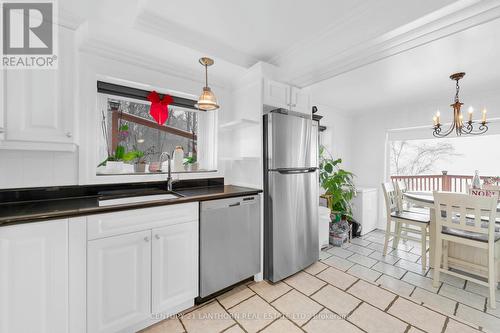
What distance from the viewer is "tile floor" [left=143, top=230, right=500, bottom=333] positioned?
162 centimetres

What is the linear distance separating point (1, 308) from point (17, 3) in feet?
6.12

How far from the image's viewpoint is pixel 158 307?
161cm

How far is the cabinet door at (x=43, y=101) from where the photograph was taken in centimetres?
136

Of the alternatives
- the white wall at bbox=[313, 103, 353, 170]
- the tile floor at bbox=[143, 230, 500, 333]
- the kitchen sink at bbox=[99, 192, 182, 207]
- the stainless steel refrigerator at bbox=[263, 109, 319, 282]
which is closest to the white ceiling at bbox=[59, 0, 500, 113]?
the stainless steel refrigerator at bbox=[263, 109, 319, 282]

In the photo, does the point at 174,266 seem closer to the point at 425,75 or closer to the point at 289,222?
the point at 289,222

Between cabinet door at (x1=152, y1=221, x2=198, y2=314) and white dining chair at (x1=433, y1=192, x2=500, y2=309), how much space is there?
2369mm

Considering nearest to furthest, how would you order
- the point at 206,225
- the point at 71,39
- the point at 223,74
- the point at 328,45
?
1. the point at 71,39
2. the point at 206,225
3. the point at 328,45
4. the point at 223,74

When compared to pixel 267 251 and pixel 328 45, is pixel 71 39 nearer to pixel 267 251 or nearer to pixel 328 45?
pixel 328 45

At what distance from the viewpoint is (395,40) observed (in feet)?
5.61

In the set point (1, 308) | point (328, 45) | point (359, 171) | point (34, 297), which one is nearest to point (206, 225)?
point (34, 297)

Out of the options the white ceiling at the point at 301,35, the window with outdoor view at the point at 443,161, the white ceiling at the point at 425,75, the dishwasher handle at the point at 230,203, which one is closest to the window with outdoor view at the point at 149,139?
the white ceiling at the point at 301,35

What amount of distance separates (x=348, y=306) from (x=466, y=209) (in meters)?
1.42

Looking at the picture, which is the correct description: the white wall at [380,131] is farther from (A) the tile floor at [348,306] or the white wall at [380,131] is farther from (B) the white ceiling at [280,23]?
(B) the white ceiling at [280,23]

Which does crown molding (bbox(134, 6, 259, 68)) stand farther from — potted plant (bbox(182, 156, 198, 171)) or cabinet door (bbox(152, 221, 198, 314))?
cabinet door (bbox(152, 221, 198, 314))
